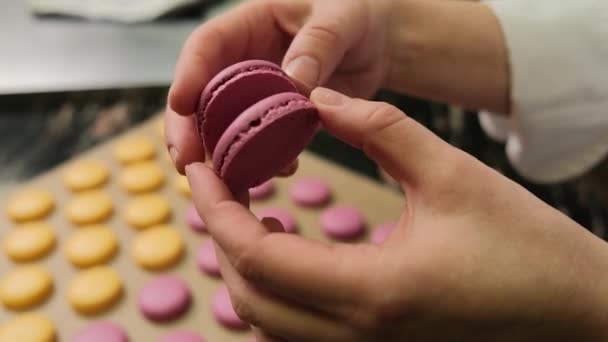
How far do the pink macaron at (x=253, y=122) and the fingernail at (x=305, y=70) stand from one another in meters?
0.05

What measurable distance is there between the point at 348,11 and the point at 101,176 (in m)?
0.44

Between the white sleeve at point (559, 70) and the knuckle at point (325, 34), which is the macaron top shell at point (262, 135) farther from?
the white sleeve at point (559, 70)

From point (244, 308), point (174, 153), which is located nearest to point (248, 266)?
point (244, 308)

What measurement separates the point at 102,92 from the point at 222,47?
48 centimetres

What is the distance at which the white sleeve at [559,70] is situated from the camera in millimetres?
640

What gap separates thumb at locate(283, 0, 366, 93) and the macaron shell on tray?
0.84ft

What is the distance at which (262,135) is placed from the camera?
36 cm

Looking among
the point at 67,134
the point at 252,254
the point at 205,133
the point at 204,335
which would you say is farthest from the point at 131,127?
the point at 252,254

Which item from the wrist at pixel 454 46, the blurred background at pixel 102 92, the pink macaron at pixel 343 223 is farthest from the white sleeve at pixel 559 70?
the pink macaron at pixel 343 223

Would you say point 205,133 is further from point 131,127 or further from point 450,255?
point 131,127

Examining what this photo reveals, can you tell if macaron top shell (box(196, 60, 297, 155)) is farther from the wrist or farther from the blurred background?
A: the blurred background

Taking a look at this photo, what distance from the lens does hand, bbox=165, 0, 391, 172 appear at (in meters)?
0.47

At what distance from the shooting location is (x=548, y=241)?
340 millimetres

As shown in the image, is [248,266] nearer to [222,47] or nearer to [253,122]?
[253,122]
